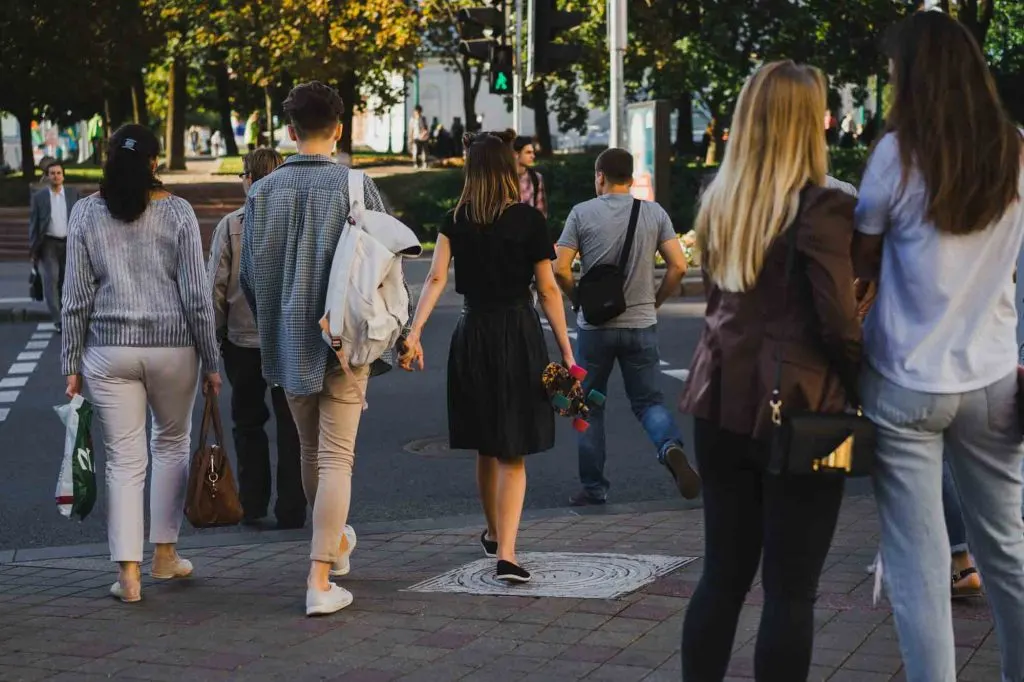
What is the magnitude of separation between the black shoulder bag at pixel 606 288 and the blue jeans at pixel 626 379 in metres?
0.19

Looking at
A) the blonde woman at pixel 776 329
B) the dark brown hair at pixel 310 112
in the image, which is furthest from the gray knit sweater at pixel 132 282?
the blonde woman at pixel 776 329

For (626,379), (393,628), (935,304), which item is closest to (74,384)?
(393,628)

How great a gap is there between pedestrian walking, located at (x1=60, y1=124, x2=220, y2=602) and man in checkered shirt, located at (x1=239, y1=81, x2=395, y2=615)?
36cm

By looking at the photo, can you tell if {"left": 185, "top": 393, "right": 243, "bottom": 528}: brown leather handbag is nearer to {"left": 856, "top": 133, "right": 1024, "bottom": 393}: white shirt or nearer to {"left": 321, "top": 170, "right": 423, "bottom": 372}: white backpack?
{"left": 321, "top": 170, "right": 423, "bottom": 372}: white backpack

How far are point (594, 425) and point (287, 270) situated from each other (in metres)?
2.84

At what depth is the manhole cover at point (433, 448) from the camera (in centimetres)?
1005

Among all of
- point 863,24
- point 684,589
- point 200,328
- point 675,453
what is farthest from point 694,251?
point 863,24

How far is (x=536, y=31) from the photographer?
18.4 m

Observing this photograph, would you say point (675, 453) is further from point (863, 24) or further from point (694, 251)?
point (863, 24)

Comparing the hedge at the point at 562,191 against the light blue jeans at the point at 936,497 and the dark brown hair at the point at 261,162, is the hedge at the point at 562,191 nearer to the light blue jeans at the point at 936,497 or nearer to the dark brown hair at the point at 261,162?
the dark brown hair at the point at 261,162

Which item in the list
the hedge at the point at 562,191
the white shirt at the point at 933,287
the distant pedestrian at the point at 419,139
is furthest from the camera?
the distant pedestrian at the point at 419,139

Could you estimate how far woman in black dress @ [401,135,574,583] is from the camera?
20.9ft

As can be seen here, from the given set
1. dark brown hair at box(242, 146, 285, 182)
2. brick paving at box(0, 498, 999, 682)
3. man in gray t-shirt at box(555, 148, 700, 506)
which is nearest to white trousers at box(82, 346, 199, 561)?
brick paving at box(0, 498, 999, 682)

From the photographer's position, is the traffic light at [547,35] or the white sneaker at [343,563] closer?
the white sneaker at [343,563]
